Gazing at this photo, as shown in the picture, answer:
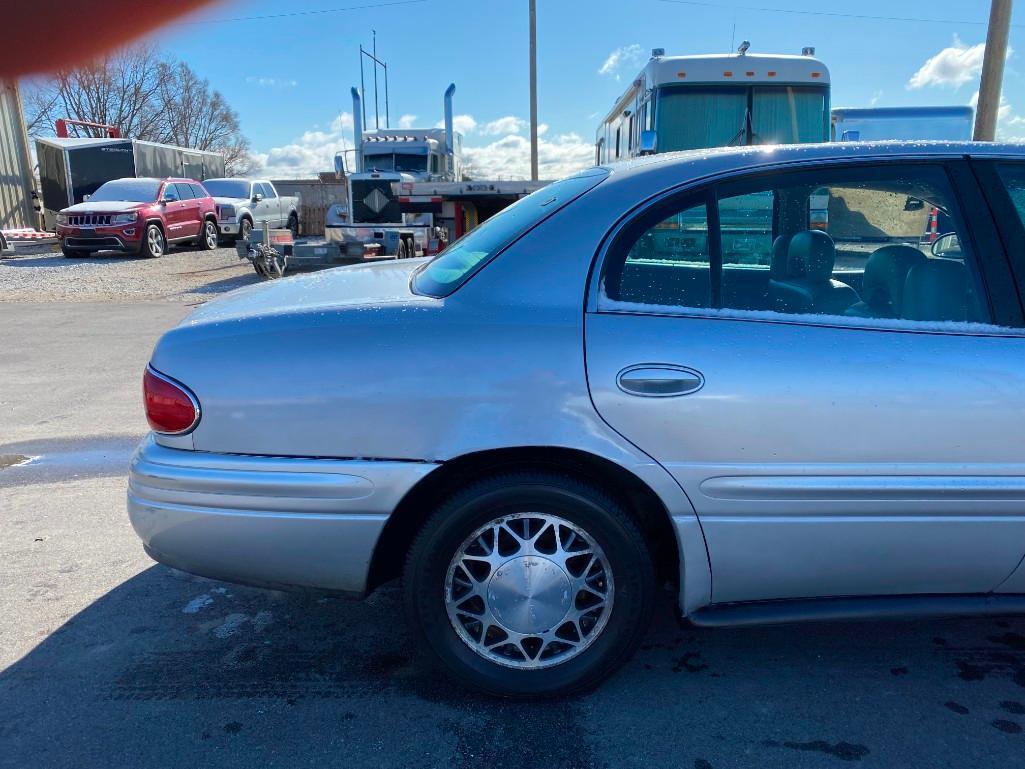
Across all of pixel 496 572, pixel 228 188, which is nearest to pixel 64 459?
pixel 496 572

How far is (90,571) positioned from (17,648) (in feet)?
1.98

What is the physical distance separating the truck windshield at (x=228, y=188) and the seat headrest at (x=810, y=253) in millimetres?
21308

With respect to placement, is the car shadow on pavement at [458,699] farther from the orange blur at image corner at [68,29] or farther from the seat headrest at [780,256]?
the orange blur at image corner at [68,29]

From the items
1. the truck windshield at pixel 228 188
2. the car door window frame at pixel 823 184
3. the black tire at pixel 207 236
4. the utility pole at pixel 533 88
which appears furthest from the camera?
the utility pole at pixel 533 88

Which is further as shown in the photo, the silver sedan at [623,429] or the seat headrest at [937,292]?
the seat headrest at [937,292]

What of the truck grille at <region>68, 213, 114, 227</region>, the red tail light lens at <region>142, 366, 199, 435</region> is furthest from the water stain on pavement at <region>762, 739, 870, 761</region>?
the truck grille at <region>68, 213, 114, 227</region>

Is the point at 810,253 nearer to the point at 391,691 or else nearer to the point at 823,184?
the point at 823,184

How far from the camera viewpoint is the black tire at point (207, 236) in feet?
64.7

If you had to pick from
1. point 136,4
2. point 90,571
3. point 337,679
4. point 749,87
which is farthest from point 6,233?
point 337,679

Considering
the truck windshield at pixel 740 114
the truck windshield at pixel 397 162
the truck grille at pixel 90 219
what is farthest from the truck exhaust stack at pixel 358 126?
the truck windshield at pixel 740 114

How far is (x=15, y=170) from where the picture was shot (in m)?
24.2

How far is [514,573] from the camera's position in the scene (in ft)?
8.07

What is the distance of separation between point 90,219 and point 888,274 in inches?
737

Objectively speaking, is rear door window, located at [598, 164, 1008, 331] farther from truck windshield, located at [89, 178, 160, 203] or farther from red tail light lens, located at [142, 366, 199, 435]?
truck windshield, located at [89, 178, 160, 203]
